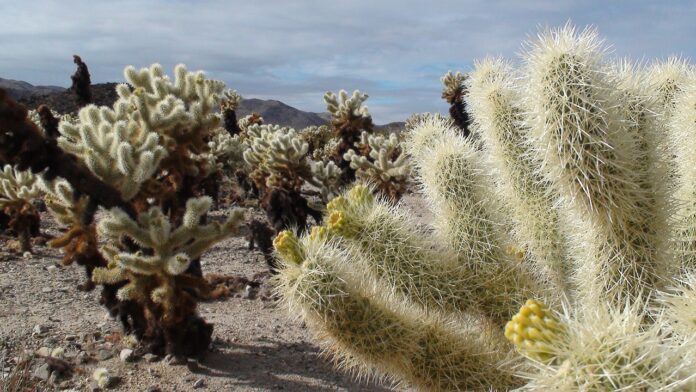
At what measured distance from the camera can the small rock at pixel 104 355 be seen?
4160 mm

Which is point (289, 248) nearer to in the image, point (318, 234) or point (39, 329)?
point (318, 234)

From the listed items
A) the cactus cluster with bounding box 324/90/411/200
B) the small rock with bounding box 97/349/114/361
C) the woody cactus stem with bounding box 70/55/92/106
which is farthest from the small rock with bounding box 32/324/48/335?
the woody cactus stem with bounding box 70/55/92/106

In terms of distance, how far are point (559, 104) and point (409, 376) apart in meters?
1.25

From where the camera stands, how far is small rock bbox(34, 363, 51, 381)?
3.79 metres

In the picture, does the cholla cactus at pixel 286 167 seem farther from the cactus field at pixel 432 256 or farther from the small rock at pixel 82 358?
the small rock at pixel 82 358

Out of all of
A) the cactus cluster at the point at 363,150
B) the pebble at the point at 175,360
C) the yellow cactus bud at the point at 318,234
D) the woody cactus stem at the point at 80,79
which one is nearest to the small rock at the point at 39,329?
the pebble at the point at 175,360

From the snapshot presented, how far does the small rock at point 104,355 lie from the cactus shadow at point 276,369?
24.1 inches

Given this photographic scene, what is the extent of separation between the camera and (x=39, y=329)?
14.8ft

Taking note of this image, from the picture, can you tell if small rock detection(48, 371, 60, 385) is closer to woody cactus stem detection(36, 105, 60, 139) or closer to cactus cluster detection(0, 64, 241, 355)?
cactus cluster detection(0, 64, 241, 355)

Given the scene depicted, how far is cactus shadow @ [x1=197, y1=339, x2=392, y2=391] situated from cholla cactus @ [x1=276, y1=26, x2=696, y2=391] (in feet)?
4.65

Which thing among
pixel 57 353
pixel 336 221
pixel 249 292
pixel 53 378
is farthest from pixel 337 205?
pixel 249 292

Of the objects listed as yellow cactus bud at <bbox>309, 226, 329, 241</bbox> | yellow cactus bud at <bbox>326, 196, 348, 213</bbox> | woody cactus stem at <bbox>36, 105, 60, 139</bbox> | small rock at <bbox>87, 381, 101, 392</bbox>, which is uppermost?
woody cactus stem at <bbox>36, 105, 60, 139</bbox>

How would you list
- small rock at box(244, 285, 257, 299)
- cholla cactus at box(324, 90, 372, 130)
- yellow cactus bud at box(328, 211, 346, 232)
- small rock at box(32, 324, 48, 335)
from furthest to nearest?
cholla cactus at box(324, 90, 372, 130) → small rock at box(244, 285, 257, 299) → small rock at box(32, 324, 48, 335) → yellow cactus bud at box(328, 211, 346, 232)

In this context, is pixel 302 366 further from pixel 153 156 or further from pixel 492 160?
pixel 492 160
